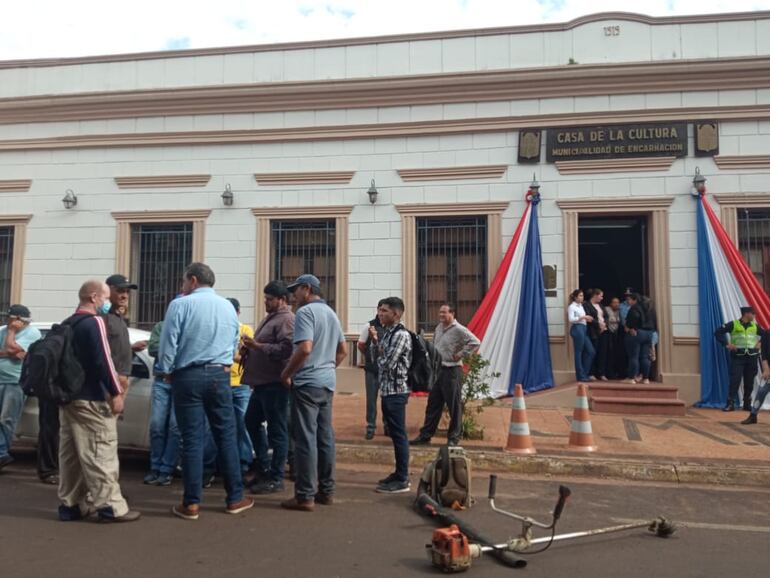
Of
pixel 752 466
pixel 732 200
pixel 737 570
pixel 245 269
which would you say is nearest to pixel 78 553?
pixel 737 570

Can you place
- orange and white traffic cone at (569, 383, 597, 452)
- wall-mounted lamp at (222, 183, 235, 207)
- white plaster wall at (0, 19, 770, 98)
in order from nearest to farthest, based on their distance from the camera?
orange and white traffic cone at (569, 383, 597, 452) < white plaster wall at (0, 19, 770, 98) < wall-mounted lamp at (222, 183, 235, 207)

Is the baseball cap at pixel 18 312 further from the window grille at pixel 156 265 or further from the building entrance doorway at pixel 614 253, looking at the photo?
the building entrance doorway at pixel 614 253

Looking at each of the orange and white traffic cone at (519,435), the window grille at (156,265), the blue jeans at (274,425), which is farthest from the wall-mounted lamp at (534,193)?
the blue jeans at (274,425)

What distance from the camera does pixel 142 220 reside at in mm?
11320

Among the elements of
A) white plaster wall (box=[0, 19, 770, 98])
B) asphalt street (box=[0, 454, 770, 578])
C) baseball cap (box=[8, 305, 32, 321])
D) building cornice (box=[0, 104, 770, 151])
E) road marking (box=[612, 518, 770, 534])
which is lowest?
road marking (box=[612, 518, 770, 534])

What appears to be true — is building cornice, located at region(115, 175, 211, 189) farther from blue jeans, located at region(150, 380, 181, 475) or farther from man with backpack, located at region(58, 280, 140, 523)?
man with backpack, located at region(58, 280, 140, 523)

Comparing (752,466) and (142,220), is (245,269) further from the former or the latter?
(752,466)

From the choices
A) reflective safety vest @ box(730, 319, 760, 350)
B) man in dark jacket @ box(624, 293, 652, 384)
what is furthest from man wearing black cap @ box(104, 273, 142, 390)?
reflective safety vest @ box(730, 319, 760, 350)

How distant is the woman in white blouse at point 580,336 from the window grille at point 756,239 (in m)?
2.86

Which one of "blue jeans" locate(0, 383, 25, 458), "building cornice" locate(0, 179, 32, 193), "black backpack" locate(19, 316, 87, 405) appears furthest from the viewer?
"building cornice" locate(0, 179, 32, 193)

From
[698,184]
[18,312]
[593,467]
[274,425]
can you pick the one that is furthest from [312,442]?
[698,184]

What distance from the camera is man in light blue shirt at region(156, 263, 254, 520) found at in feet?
14.3

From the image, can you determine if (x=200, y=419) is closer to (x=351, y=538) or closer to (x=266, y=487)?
(x=266, y=487)

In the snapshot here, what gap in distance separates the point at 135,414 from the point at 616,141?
27.8 feet
